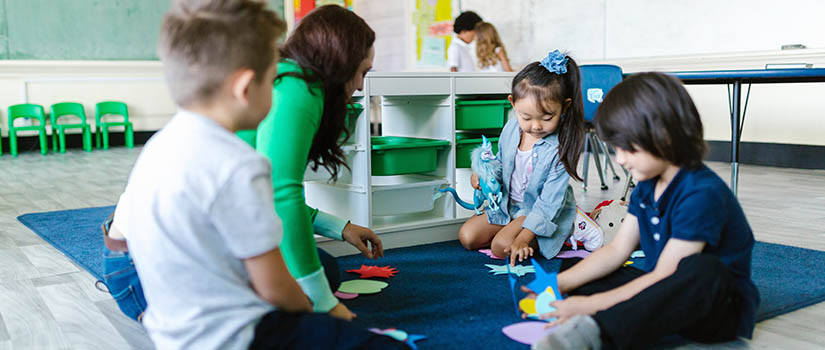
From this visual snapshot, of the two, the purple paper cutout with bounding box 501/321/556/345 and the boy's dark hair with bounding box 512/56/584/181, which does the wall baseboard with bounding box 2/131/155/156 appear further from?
the purple paper cutout with bounding box 501/321/556/345

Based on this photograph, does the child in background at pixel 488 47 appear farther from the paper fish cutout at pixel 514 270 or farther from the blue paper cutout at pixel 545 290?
the blue paper cutout at pixel 545 290

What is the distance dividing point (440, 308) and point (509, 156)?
2.72ft

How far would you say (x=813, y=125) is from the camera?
175 inches

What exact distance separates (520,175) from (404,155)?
410 millimetres

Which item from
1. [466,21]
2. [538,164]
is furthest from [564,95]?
[466,21]

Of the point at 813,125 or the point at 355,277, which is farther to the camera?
the point at 813,125

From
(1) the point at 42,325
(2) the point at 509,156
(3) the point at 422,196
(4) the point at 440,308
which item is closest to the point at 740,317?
(4) the point at 440,308

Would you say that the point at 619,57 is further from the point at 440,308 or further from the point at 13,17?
the point at 13,17

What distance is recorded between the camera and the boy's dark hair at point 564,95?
6.90 feet

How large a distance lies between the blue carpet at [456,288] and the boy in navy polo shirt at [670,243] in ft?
0.73

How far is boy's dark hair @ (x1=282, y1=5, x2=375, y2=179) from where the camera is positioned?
1.38 metres

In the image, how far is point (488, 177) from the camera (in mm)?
2338

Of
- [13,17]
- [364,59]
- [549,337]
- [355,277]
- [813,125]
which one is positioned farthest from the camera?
[13,17]

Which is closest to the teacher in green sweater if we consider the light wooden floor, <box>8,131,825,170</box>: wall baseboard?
the light wooden floor
